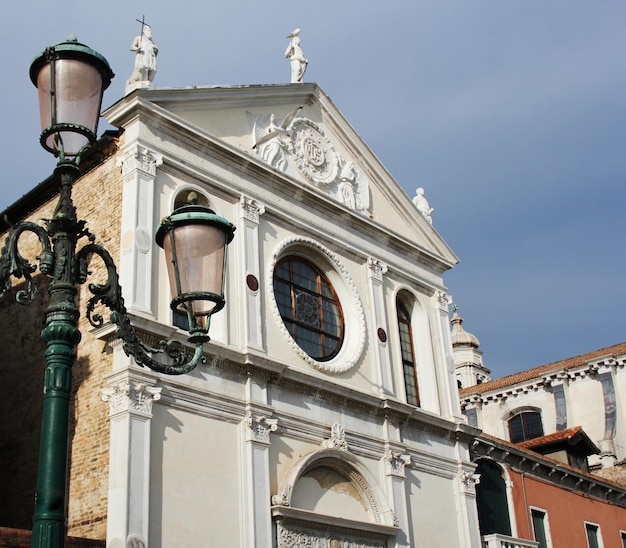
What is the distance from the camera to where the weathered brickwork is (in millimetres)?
13258

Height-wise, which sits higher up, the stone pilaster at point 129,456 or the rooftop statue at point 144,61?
the rooftop statue at point 144,61

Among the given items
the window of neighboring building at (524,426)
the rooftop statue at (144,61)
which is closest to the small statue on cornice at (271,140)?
the rooftop statue at (144,61)

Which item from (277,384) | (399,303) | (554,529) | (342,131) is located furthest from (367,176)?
(554,529)

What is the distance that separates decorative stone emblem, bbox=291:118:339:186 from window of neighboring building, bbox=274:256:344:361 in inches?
81.9

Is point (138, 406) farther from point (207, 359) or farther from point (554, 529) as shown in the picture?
point (554, 529)

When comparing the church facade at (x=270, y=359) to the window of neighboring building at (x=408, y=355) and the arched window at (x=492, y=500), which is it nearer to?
the window of neighboring building at (x=408, y=355)

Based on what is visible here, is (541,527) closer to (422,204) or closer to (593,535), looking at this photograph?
(593,535)

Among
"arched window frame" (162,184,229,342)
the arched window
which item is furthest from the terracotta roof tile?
"arched window frame" (162,184,229,342)

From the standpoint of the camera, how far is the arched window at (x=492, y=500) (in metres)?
21.1

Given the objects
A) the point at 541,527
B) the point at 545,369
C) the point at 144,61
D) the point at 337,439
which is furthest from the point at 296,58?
the point at 545,369

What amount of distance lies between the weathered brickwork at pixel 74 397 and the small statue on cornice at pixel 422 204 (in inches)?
379

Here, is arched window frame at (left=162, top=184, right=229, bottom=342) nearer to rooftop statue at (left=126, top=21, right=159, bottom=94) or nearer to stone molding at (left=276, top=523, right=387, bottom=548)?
rooftop statue at (left=126, top=21, right=159, bottom=94)

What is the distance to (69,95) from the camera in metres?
6.28

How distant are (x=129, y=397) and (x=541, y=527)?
13.7 m
